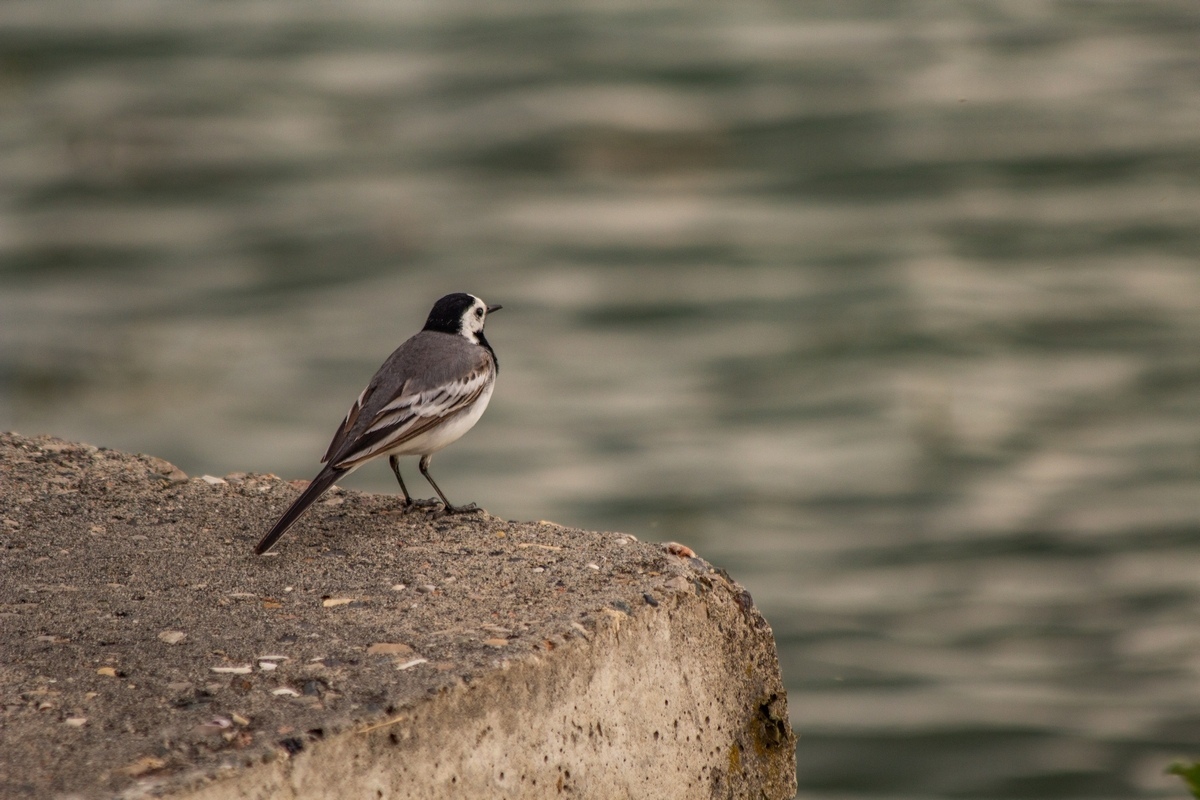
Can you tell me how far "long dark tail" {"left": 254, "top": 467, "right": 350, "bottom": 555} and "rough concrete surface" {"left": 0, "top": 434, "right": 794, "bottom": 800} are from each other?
0.18 feet

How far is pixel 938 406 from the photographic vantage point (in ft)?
34.5

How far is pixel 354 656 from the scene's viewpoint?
3174 millimetres

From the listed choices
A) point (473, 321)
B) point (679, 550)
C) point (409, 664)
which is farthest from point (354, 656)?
point (473, 321)

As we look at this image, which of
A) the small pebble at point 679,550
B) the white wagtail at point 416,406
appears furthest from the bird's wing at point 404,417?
the small pebble at point 679,550

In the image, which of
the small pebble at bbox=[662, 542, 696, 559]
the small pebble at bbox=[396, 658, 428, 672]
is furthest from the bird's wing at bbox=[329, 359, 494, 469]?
the small pebble at bbox=[396, 658, 428, 672]

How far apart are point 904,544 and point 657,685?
234 inches

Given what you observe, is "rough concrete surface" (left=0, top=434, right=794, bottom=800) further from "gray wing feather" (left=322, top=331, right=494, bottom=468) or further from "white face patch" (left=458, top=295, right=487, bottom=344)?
"white face patch" (left=458, top=295, right=487, bottom=344)

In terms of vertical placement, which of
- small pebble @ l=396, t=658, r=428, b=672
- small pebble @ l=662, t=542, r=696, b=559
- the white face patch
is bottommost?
small pebble @ l=396, t=658, r=428, b=672

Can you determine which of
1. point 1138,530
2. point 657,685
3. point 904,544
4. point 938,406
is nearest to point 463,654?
point 657,685

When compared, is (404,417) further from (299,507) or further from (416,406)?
(299,507)

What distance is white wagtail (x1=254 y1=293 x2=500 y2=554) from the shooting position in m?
4.16

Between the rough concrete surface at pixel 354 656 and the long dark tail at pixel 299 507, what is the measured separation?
56mm

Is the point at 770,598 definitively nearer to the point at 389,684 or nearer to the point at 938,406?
the point at 938,406

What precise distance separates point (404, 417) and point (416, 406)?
58mm
